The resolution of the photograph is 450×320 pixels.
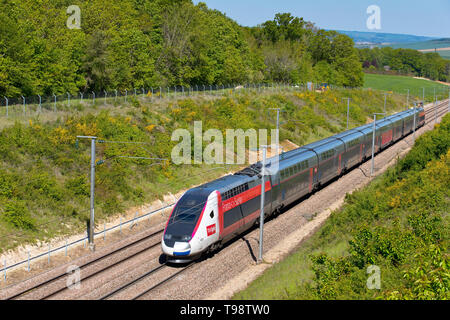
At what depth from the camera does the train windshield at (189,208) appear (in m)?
25.0

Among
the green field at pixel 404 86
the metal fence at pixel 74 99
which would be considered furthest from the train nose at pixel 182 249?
the green field at pixel 404 86

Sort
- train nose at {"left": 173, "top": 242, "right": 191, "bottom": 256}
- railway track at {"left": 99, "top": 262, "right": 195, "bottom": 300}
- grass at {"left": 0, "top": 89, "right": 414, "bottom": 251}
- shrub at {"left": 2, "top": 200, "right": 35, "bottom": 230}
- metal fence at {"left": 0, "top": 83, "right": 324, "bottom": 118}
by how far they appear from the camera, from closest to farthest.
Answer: railway track at {"left": 99, "top": 262, "right": 195, "bottom": 300}, train nose at {"left": 173, "top": 242, "right": 191, "bottom": 256}, shrub at {"left": 2, "top": 200, "right": 35, "bottom": 230}, grass at {"left": 0, "top": 89, "right": 414, "bottom": 251}, metal fence at {"left": 0, "top": 83, "right": 324, "bottom": 118}

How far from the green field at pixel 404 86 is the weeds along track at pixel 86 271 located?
13329 cm

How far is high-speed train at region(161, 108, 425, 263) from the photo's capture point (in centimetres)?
2478

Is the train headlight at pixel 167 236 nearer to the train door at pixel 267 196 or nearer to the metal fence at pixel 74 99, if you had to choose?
the train door at pixel 267 196

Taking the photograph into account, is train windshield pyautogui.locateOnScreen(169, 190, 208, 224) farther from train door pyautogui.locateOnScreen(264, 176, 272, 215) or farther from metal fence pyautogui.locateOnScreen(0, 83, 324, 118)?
metal fence pyautogui.locateOnScreen(0, 83, 324, 118)

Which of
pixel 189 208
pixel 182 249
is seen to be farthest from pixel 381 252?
pixel 189 208

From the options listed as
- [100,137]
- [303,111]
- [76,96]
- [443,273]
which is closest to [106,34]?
[76,96]

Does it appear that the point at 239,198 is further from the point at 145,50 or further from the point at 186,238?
the point at 145,50

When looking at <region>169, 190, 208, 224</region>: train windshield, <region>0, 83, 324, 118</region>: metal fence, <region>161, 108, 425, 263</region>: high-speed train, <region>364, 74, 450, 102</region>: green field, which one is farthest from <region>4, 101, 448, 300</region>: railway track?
<region>364, 74, 450, 102</region>: green field

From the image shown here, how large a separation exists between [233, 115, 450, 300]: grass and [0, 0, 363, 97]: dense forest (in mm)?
30153

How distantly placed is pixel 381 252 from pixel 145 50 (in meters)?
49.9

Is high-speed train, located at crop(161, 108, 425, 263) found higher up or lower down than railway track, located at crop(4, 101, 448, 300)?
higher up

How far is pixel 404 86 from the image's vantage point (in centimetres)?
17038
